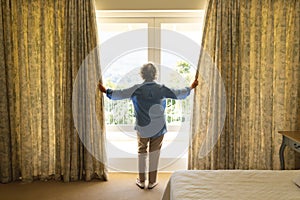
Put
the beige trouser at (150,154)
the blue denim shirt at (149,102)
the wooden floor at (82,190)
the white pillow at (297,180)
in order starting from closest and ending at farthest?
the white pillow at (297,180)
the wooden floor at (82,190)
the blue denim shirt at (149,102)
the beige trouser at (150,154)

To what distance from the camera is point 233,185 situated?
2.06 meters

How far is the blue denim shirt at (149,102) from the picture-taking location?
324 cm

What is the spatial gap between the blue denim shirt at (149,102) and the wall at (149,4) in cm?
90

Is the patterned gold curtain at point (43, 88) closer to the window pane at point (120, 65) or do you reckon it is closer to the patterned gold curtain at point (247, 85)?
the window pane at point (120, 65)

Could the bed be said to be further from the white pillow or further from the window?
the window

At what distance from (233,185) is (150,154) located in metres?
1.48

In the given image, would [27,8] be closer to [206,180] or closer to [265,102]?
[206,180]

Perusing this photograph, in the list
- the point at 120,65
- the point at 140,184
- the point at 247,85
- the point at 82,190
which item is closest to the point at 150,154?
the point at 140,184

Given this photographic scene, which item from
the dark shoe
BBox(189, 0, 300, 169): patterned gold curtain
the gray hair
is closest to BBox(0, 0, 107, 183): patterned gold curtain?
the dark shoe

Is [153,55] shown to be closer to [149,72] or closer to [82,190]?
[149,72]

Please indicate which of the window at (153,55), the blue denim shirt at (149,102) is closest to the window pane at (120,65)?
the window at (153,55)

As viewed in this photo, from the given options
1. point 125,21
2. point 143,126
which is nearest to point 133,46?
point 125,21

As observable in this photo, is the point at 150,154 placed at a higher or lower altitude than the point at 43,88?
lower

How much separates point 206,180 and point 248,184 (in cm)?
29
